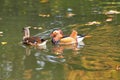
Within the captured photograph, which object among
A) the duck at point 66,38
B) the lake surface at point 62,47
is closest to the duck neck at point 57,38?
the duck at point 66,38

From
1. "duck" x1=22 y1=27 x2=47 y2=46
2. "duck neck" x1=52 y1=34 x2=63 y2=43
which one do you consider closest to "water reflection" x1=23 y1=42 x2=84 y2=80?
"duck" x1=22 y1=27 x2=47 y2=46

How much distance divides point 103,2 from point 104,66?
308 inches

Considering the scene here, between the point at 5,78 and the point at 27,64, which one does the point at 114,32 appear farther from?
the point at 5,78

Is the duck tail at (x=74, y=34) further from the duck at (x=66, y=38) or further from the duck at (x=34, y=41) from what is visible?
the duck at (x=34, y=41)

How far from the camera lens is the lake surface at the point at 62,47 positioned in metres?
9.75

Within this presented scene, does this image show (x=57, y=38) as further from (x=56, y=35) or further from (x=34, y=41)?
(x=34, y=41)

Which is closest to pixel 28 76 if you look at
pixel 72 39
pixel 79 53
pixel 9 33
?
pixel 79 53

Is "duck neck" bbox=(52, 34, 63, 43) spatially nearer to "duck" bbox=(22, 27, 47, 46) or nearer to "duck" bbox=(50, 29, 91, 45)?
"duck" bbox=(50, 29, 91, 45)

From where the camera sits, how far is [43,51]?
11.4m

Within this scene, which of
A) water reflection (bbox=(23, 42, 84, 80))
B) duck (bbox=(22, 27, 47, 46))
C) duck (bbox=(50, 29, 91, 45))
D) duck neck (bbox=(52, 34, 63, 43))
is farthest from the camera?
duck neck (bbox=(52, 34, 63, 43))

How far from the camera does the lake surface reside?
9.75 m

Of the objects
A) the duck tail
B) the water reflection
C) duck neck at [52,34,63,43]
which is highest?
the duck tail

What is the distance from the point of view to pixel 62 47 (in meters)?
12.0

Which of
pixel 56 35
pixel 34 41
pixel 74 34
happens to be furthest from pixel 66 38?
pixel 34 41
